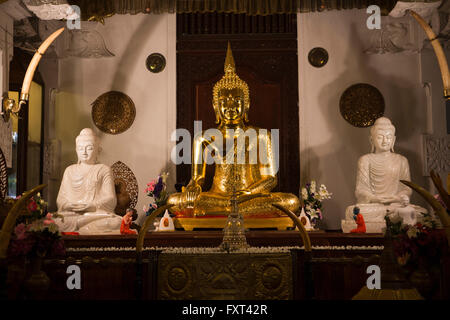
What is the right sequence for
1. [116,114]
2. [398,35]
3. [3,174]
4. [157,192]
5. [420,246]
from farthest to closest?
[116,114] < [398,35] < [157,192] < [3,174] < [420,246]

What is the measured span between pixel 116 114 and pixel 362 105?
9.50 ft

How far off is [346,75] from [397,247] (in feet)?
15.0

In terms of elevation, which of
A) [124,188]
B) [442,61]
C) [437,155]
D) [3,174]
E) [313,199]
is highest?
[442,61]

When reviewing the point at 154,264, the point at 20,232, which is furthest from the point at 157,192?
the point at 20,232

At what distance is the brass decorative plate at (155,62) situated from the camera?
671 centimetres

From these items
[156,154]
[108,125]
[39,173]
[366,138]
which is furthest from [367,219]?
[39,173]

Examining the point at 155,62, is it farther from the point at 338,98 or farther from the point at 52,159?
the point at 338,98

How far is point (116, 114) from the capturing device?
6.68 m

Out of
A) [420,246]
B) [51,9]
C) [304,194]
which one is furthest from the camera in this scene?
[304,194]

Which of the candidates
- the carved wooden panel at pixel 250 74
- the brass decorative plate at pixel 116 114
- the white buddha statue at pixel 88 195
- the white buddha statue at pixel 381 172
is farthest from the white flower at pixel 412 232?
the brass decorative plate at pixel 116 114

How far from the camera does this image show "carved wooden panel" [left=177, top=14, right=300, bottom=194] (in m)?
6.68

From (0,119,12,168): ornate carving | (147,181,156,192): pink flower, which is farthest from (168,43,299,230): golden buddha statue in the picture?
(0,119,12,168): ornate carving

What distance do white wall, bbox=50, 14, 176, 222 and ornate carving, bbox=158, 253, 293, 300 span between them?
4.10m

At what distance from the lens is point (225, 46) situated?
267 inches
